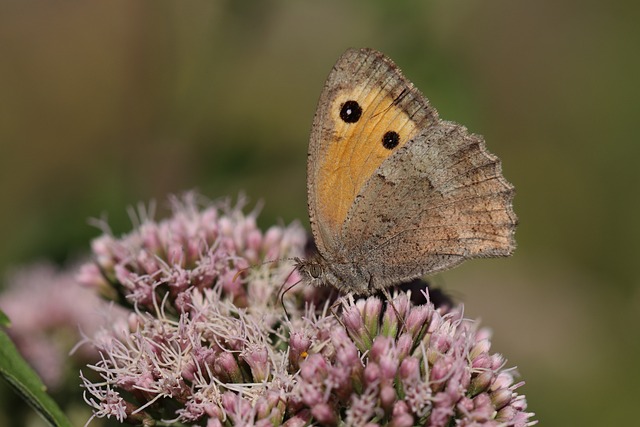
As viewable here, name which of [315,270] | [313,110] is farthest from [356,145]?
[313,110]

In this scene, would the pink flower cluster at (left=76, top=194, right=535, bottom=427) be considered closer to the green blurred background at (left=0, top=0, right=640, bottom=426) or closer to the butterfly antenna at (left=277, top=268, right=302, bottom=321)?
the butterfly antenna at (left=277, top=268, right=302, bottom=321)

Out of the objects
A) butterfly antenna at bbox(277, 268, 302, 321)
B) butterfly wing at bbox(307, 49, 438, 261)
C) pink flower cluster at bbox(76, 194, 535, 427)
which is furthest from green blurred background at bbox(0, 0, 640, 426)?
butterfly wing at bbox(307, 49, 438, 261)

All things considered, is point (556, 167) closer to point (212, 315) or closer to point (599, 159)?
point (599, 159)

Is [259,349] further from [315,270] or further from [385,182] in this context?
[385,182]

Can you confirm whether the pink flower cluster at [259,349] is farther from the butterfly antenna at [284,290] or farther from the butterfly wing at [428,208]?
the butterfly wing at [428,208]

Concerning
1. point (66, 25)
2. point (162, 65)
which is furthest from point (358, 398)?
point (66, 25)
